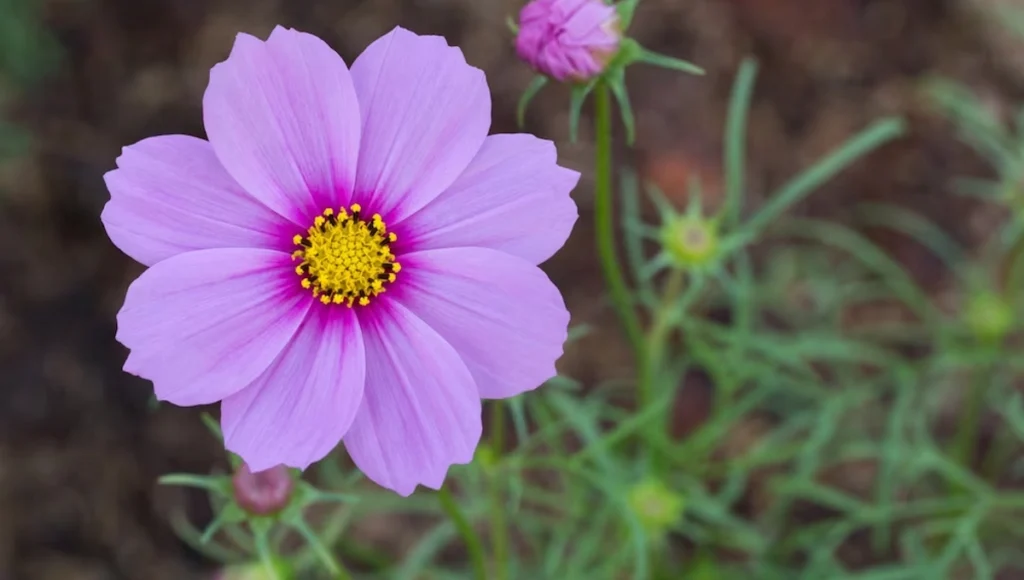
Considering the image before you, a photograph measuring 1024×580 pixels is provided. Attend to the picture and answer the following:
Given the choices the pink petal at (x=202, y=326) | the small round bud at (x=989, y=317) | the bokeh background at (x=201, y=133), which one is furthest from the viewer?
the bokeh background at (x=201, y=133)

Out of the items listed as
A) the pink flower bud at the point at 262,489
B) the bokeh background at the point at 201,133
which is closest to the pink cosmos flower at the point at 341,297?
the pink flower bud at the point at 262,489

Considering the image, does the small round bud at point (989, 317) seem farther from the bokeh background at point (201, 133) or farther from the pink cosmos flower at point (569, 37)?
the pink cosmos flower at point (569, 37)

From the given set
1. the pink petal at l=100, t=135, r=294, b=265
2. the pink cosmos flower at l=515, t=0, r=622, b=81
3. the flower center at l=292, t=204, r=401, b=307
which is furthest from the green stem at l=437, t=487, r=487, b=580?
the pink cosmos flower at l=515, t=0, r=622, b=81

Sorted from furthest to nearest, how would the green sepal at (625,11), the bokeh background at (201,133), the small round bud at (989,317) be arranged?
1. the bokeh background at (201,133)
2. the small round bud at (989,317)
3. the green sepal at (625,11)

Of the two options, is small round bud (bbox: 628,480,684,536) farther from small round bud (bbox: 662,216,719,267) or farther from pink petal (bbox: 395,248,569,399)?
pink petal (bbox: 395,248,569,399)

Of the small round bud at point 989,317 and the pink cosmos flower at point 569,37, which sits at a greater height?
the pink cosmos flower at point 569,37

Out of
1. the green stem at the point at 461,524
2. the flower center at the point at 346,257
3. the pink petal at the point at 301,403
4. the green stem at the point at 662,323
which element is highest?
the flower center at the point at 346,257

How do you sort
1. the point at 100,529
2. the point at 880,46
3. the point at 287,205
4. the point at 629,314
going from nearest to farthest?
the point at 287,205 < the point at 629,314 < the point at 100,529 < the point at 880,46

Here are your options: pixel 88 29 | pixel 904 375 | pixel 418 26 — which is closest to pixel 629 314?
pixel 904 375

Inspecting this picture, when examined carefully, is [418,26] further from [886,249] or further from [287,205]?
[287,205]
